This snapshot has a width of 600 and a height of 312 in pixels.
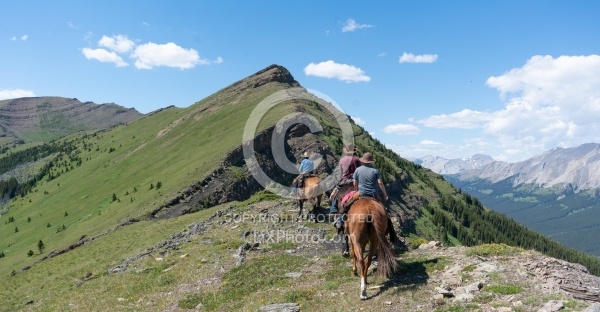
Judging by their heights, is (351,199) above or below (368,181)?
below

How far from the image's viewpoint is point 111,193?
9844 centimetres

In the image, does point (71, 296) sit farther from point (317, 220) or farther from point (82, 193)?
point (82, 193)

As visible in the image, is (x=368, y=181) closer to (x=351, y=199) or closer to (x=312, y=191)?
(x=351, y=199)

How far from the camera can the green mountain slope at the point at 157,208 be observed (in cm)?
2700

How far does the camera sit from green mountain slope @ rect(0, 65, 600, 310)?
1063 inches

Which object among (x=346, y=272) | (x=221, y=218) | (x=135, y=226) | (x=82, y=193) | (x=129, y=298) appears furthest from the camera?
(x=82, y=193)

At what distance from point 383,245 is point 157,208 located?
199 feet

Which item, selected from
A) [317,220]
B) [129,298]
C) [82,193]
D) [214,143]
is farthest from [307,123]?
[129,298]

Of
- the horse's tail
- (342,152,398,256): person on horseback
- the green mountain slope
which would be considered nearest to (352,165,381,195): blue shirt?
(342,152,398,256): person on horseback

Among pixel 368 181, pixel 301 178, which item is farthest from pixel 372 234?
pixel 301 178

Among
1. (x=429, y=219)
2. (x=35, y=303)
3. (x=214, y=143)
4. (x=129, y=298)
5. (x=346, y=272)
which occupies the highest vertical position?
(x=214, y=143)

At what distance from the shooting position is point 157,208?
67.9 meters

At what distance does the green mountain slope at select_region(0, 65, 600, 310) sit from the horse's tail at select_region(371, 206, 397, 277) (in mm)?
9326

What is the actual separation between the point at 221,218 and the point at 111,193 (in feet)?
249
